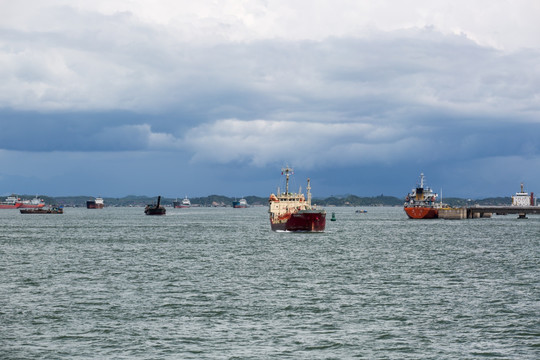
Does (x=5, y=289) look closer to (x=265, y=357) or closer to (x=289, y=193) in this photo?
(x=265, y=357)

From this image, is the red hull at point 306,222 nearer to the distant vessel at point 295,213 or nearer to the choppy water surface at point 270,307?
the distant vessel at point 295,213

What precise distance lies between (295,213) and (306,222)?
3427 mm

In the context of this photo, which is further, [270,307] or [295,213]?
[295,213]

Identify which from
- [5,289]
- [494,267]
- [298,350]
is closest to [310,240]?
[494,267]

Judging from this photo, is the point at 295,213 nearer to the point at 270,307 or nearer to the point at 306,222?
the point at 306,222

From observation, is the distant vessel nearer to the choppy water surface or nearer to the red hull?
the red hull

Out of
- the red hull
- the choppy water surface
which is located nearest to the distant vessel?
the red hull

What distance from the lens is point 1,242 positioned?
118812mm

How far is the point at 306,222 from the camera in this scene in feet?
438

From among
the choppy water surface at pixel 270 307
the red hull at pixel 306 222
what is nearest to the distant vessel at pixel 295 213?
the red hull at pixel 306 222

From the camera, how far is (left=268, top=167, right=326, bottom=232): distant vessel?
132 metres

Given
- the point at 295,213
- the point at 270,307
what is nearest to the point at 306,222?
the point at 295,213

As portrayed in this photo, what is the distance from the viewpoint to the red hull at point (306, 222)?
131500 millimetres

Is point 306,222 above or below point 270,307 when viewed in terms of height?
above
